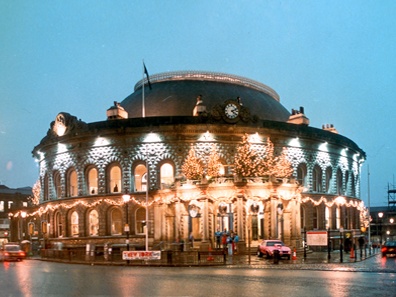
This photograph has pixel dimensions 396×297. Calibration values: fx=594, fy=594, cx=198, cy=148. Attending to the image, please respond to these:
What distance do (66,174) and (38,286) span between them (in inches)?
1778

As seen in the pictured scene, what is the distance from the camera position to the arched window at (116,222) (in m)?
65.8

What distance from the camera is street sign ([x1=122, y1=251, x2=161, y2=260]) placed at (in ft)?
139

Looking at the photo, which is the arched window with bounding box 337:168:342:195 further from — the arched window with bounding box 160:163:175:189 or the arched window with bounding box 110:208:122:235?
the arched window with bounding box 110:208:122:235

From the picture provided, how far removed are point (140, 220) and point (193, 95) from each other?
17.1 meters

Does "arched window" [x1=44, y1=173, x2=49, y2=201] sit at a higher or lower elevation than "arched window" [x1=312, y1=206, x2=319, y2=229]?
A: higher

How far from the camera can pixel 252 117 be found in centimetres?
6512

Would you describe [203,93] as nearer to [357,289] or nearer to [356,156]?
[356,156]

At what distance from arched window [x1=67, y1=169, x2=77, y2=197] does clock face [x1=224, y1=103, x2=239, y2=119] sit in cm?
1957

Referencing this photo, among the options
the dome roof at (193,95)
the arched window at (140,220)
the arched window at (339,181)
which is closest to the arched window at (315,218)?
the arched window at (339,181)

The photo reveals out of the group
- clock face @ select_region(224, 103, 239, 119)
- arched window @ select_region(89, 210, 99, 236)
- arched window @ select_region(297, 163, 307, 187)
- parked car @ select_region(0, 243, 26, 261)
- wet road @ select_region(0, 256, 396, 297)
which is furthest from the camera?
arched window @ select_region(297, 163, 307, 187)

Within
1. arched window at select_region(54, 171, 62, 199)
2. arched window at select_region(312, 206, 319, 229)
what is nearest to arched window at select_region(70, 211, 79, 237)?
arched window at select_region(54, 171, 62, 199)

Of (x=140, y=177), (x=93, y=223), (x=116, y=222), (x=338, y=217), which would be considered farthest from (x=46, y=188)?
(x=338, y=217)

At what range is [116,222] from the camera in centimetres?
Answer: 6606

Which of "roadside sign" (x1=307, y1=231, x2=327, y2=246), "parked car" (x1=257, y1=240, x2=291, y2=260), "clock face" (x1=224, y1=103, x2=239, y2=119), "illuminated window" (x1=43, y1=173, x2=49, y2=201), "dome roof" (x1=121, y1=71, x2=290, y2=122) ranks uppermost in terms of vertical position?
"dome roof" (x1=121, y1=71, x2=290, y2=122)
